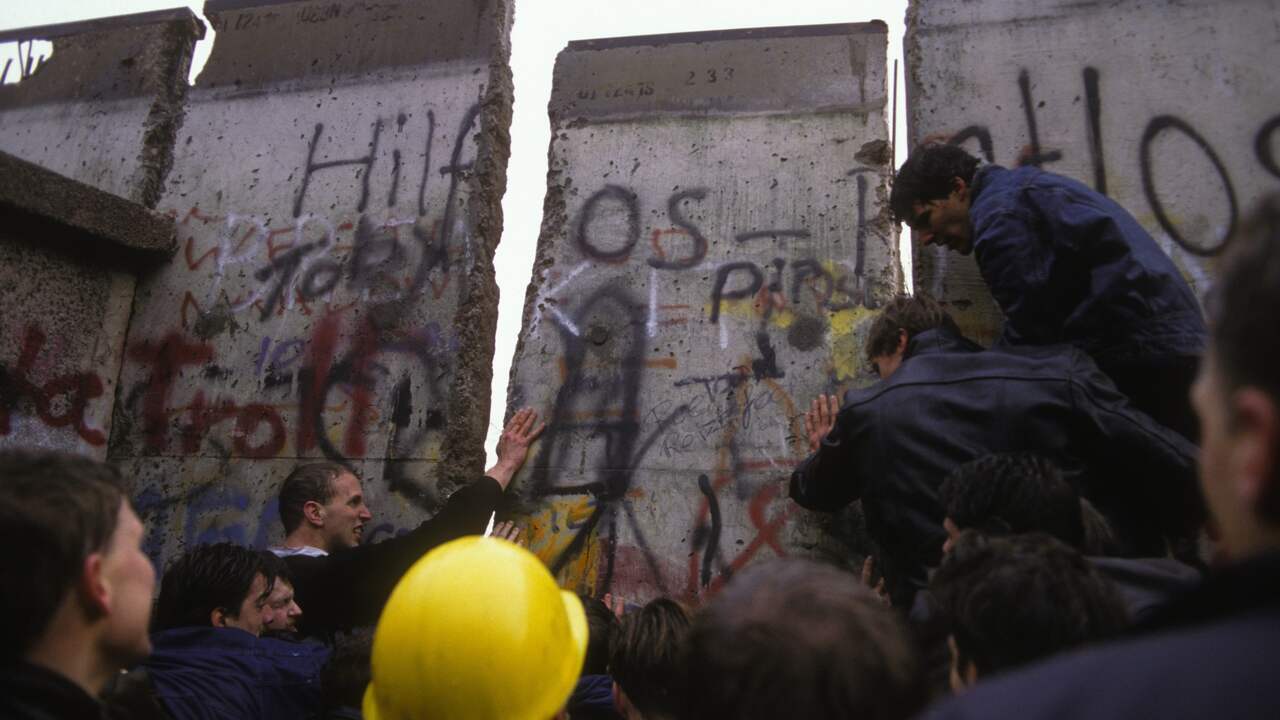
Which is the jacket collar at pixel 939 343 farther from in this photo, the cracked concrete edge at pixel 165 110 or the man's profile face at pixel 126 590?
the cracked concrete edge at pixel 165 110

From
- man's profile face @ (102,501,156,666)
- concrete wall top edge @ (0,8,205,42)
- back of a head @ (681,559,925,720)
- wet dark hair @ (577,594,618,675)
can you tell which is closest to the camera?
back of a head @ (681,559,925,720)

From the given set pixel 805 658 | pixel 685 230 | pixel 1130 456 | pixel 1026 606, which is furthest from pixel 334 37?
pixel 805 658

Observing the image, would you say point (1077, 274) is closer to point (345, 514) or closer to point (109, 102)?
point (345, 514)

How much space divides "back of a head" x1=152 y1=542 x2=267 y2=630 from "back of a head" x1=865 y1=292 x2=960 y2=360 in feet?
7.09

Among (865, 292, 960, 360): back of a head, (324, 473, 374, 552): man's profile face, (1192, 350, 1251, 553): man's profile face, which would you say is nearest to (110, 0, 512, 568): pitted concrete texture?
(324, 473, 374, 552): man's profile face

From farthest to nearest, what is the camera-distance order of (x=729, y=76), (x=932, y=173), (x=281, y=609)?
(x=729, y=76), (x=932, y=173), (x=281, y=609)

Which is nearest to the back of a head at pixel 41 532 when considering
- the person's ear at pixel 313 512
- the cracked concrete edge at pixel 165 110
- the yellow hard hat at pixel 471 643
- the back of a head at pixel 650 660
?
the yellow hard hat at pixel 471 643

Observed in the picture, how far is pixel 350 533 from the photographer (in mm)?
3971

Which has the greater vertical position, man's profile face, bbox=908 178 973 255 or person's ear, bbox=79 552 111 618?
man's profile face, bbox=908 178 973 255

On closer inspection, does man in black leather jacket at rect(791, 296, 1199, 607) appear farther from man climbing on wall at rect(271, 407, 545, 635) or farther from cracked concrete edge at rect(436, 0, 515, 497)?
cracked concrete edge at rect(436, 0, 515, 497)

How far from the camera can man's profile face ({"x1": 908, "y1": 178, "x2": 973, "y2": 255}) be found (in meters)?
3.43

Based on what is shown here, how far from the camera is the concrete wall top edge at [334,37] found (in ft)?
15.8

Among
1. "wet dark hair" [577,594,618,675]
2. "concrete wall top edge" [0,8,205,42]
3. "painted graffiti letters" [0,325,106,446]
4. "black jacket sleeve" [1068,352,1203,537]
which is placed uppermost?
"concrete wall top edge" [0,8,205,42]

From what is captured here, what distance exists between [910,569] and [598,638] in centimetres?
94
